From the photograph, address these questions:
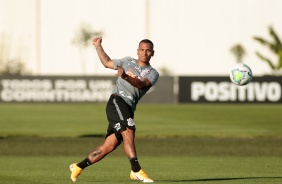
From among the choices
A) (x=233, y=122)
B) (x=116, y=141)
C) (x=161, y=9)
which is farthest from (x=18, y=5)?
(x=116, y=141)

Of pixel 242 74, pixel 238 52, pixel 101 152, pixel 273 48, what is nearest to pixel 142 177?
pixel 101 152

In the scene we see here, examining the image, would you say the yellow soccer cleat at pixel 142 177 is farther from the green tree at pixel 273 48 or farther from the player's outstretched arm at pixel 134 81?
the green tree at pixel 273 48

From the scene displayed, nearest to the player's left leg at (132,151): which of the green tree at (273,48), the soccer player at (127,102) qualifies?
the soccer player at (127,102)

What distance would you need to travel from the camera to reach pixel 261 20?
198 ft

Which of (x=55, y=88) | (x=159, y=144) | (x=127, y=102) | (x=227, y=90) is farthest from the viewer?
(x=55, y=88)

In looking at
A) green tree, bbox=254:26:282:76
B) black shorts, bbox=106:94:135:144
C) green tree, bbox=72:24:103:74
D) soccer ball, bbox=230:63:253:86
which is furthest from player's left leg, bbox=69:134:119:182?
green tree, bbox=254:26:282:76

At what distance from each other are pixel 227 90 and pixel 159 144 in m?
21.1

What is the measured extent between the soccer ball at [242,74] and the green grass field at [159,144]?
1.58 metres

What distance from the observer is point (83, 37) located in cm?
5791

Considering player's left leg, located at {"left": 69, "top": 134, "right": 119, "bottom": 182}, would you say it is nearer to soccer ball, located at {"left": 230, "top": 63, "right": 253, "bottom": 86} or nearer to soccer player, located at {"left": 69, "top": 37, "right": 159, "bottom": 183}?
soccer player, located at {"left": 69, "top": 37, "right": 159, "bottom": 183}

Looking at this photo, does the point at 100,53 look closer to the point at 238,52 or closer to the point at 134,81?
the point at 134,81

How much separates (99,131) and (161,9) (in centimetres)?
3237

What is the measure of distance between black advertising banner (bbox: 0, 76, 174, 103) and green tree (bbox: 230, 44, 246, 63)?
16127mm

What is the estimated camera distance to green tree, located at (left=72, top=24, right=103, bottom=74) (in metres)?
58.1
